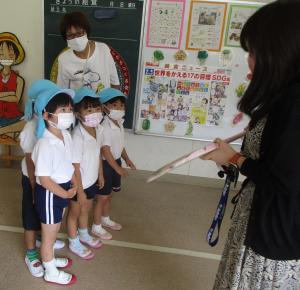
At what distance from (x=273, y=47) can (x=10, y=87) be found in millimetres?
2694

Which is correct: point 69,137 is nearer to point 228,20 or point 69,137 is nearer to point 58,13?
point 58,13

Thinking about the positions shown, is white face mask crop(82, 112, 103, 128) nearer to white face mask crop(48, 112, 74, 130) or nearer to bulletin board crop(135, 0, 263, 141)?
white face mask crop(48, 112, 74, 130)

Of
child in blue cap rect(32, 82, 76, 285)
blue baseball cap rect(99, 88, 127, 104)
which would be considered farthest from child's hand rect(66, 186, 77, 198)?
blue baseball cap rect(99, 88, 127, 104)

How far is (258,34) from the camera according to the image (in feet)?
2.71

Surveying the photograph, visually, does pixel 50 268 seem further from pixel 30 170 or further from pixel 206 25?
pixel 206 25

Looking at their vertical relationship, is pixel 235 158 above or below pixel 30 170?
above

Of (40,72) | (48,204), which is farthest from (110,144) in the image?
(40,72)

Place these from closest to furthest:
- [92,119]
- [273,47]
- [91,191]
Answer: [273,47]
[92,119]
[91,191]

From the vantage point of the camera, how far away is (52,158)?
1527 millimetres

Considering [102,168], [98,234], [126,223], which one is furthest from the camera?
[126,223]

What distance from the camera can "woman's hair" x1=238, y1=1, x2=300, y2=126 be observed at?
79cm

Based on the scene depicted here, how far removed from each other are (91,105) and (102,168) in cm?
46

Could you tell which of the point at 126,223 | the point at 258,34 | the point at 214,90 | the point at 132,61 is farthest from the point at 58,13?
the point at 258,34

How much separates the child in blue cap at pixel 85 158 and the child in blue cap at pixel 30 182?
0.21 m
